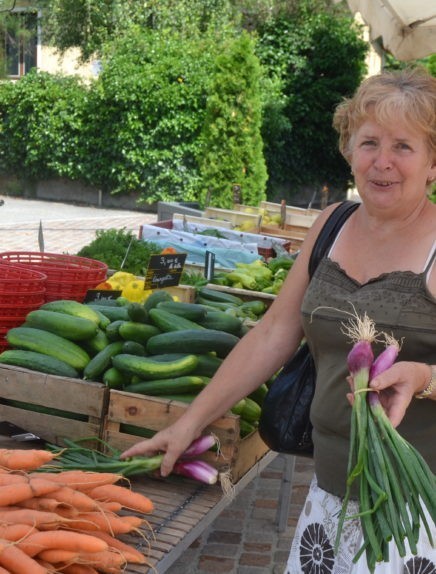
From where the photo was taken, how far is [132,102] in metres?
17.9

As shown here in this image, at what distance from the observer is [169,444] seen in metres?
2.66

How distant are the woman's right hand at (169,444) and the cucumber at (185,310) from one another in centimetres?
94

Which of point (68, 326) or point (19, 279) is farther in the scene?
point (19, 279)

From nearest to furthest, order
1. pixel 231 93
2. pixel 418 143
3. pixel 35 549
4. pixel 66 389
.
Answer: pixel 35 549 → pixel 418 143 → pixel 66 389 → pixel 231 93

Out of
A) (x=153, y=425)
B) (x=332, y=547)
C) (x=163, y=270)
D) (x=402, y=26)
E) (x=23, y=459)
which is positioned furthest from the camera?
(x=402, y=26)

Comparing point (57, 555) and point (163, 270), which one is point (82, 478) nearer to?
point (57, 555)

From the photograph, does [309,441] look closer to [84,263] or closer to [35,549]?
[35,549]

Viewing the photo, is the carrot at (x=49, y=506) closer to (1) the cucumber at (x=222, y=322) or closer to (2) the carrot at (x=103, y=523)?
(2) the carrot at (x=103, y=523)

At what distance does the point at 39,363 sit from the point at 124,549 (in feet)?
3.47

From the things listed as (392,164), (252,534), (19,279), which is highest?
(392,164)

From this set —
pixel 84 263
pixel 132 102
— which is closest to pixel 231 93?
pixel 132 102

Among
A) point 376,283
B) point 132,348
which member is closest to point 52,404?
point 132,348

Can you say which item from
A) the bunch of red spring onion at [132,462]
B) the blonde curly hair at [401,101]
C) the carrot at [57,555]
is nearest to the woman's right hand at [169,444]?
the bunch of red spring onion at [132,462]

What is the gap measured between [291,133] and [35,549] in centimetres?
1894
